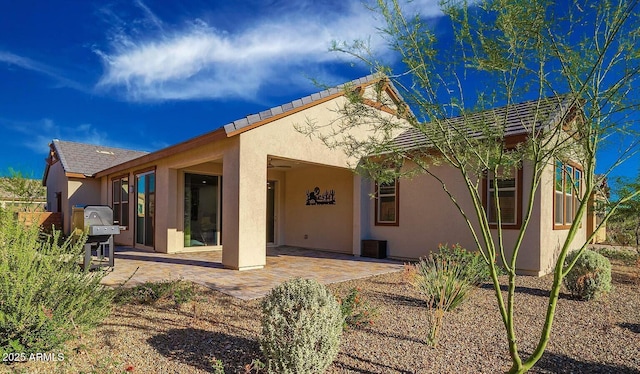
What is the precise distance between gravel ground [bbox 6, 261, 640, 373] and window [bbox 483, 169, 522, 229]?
2931 millimetres

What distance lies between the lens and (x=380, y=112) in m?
4.21

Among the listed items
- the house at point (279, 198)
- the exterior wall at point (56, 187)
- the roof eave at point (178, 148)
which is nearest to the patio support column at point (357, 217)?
the house at point (279, 198)

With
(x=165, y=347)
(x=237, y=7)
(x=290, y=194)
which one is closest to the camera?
(x=165, y=347)

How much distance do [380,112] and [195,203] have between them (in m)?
10.0

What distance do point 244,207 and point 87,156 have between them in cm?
1456

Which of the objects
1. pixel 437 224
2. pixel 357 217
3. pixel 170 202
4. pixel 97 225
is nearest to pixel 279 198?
pixel 357 217

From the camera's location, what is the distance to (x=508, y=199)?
29.7 ft

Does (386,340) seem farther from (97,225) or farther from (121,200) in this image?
(121,200)

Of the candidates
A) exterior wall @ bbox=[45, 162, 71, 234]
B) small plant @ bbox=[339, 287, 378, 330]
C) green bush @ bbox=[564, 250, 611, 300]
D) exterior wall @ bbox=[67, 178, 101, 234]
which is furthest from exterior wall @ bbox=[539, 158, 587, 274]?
exterior wall @ bbox=[45, 162, 71, 234]

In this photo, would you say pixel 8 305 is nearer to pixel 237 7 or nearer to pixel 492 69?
pixel 492 69

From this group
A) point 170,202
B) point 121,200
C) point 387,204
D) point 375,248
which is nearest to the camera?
point 375,248

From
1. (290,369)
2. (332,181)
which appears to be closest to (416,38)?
(290,369)

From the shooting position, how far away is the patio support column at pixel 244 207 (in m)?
8.59

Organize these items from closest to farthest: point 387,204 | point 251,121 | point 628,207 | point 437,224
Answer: point 251,121 < point 437,224 < point 628,207 < point 387,204
